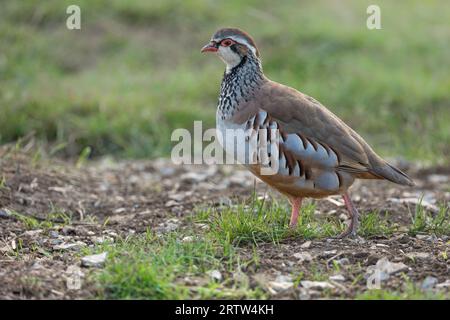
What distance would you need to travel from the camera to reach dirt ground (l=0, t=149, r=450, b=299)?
402 centimetres

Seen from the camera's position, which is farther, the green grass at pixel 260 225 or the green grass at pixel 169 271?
the green grass at pixel 260 225

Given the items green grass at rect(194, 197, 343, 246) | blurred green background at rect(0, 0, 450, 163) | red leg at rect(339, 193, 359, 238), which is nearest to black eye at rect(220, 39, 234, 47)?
green grass at rect(194, 197, 343, 246)

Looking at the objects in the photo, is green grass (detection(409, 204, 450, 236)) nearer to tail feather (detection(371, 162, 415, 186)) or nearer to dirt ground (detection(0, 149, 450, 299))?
dirt ground (detection(0, 149, 450, 299))

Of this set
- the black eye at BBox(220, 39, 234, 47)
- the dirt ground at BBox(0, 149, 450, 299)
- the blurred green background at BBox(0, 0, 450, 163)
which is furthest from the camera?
the blurred green background at BBox(0, 0, 450, 163)

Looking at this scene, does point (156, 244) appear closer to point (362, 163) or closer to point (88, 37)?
point (362, 163)

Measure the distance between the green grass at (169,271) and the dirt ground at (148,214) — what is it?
0.13 meters

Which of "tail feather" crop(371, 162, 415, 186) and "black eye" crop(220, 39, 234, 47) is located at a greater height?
"black eye" crop(220, 39, 234, 47)

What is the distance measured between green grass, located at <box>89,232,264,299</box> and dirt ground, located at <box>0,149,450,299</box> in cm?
13

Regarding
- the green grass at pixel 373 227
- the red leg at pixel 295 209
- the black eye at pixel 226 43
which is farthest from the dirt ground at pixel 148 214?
the black eye at pixel 226 43

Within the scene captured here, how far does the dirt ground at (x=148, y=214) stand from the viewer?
Answer: 158 inches

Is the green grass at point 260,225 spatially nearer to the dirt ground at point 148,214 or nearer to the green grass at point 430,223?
the dirt ground at point 148,214

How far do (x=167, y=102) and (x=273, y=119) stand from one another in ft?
11.9
